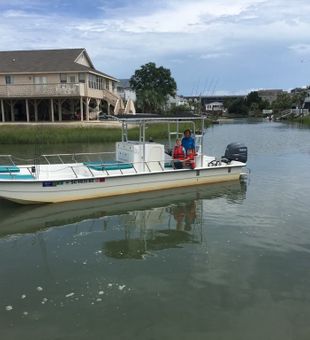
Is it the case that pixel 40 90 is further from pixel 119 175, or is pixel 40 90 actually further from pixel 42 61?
pixel 119 175

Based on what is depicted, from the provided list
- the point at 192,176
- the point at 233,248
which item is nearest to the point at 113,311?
the point at 233,248

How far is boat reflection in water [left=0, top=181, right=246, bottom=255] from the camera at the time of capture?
1098 centimetres

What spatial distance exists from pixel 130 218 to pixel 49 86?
106 ft

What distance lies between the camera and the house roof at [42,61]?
4425 centimetres

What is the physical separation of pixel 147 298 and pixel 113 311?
2.42 feet

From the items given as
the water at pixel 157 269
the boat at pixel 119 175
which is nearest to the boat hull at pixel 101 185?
the boat at pixel 119 175

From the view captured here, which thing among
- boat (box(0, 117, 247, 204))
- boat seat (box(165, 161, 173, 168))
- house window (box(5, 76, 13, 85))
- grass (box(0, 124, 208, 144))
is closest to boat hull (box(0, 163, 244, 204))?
boat (box(0, 117, 247, 204))

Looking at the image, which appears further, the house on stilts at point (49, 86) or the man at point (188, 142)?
the house on stilts at point (49, 86)

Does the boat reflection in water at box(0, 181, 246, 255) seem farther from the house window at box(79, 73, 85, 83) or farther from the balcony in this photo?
the house window at box(79, 73, 85, 83)

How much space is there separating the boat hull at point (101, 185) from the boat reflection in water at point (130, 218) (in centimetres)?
25

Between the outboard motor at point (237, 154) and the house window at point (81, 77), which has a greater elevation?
the house window at point (81, 77)

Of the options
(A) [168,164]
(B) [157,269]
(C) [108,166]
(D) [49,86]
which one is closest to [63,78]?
(D) [49,86]

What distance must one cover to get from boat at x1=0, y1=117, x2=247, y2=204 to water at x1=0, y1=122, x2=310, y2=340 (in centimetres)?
51

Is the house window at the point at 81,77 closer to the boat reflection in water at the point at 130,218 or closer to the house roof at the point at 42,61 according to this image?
the house roof at the point at 42,61
